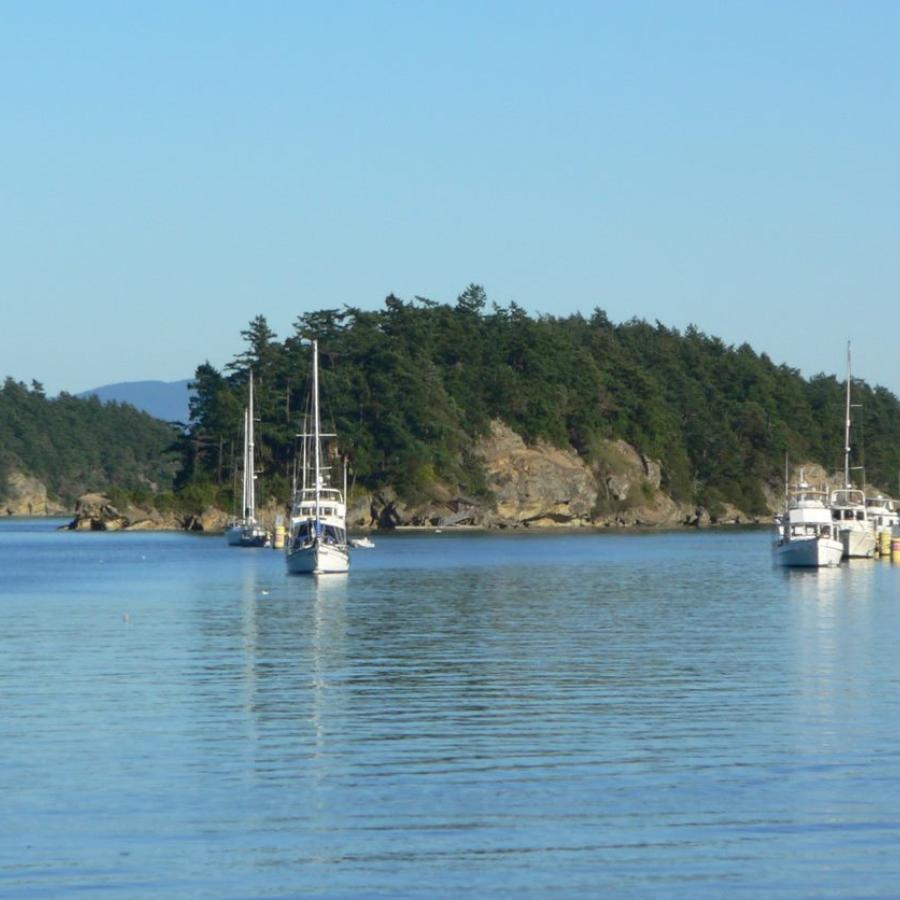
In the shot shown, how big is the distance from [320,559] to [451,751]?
48.9 metres

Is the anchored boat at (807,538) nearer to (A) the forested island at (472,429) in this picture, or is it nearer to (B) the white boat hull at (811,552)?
(B) the white boat hull at (811,552)

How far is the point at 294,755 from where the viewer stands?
2517 cm

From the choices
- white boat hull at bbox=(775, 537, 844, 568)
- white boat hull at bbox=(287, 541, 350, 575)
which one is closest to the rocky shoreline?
white boat hull at bbox=(287, 541, 350, 575)

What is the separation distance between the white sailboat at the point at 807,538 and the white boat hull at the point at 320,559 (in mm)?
20076

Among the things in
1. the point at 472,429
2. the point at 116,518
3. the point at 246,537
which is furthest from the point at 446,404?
the point at 246,537

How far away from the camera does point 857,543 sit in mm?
87125

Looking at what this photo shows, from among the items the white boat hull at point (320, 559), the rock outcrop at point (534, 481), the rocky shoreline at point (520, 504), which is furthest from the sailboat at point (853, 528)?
the rock outcrop at point (534, 481)

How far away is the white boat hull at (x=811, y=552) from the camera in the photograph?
78688 millimetres

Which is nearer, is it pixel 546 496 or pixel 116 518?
pixel 116 518

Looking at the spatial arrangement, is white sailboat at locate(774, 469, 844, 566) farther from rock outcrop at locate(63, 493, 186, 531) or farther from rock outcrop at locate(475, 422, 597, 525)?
rock outcrop at locate(63, 493, 186, 531)

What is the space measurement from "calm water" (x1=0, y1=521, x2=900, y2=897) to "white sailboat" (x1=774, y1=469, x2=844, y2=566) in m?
23.6

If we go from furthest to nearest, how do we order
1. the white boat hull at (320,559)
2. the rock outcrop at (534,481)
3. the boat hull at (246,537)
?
the rock outcrop at (534,481)
the boat hull at (246,537)
the white boat hull at (320,559)

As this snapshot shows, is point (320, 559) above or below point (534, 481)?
below

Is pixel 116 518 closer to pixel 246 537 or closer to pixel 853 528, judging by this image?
pixel 246 537
